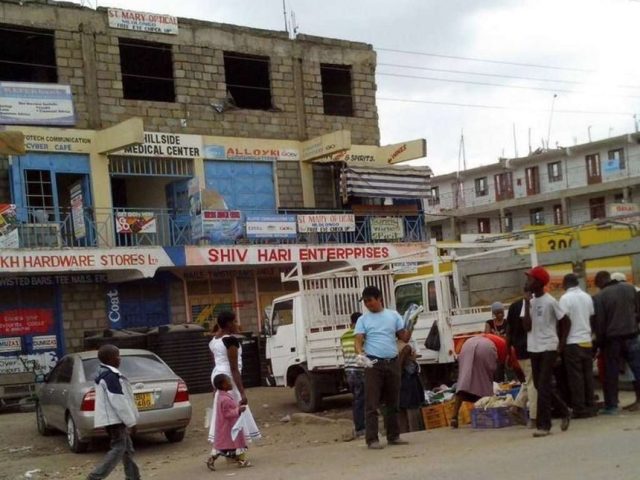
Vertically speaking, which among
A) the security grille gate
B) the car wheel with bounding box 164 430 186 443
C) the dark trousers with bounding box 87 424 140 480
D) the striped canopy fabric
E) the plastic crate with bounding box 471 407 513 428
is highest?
the security grille gate

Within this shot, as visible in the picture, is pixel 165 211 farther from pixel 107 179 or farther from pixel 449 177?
pixel 449 177

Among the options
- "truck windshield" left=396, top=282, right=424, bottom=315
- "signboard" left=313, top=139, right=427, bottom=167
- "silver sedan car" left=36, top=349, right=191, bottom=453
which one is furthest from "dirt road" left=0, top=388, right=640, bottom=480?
"signboard" left=313, top=139, right=427, bottom=167

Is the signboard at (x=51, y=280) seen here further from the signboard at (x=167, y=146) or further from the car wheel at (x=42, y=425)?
the car wheel at (x=42, y=425)

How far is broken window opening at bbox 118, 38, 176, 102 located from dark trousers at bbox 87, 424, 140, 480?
16.9 meters

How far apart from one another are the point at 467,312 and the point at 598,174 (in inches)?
1578

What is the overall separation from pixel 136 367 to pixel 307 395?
390 cm

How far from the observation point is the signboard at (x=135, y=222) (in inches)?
829

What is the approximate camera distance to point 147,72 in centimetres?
2475

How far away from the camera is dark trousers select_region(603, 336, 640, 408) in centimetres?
995

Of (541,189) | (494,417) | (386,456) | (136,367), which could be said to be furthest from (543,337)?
(541,189)

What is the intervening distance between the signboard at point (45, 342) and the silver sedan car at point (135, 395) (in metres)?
8.31

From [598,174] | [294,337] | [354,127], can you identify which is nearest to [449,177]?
[598,174]

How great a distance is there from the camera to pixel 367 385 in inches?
357

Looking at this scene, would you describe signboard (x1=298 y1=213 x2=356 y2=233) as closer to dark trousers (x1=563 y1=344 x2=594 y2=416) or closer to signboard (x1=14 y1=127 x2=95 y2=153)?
signboard (x1=14 y1=127 x2=95 y2=153)
